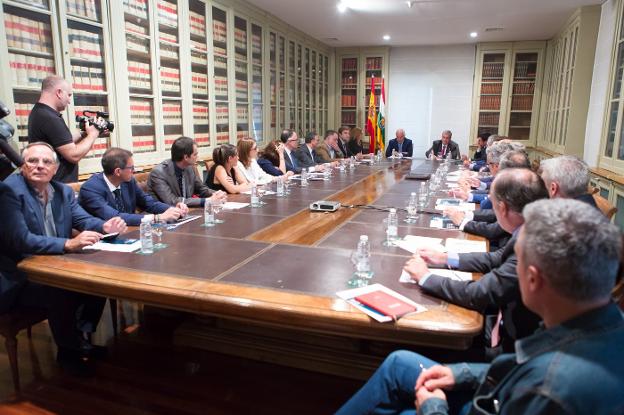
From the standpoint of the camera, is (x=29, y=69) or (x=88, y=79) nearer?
(x=29, y=69)

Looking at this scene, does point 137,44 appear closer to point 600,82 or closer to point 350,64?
point 600,82

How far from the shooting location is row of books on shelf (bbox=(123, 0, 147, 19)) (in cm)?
378

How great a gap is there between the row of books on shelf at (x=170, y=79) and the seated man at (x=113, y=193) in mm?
1896

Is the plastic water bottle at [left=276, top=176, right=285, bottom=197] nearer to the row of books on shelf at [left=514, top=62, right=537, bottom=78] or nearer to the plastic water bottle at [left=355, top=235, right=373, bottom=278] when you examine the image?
the plastic water bottle at [left=355, top=235, right=373, bottom=278]

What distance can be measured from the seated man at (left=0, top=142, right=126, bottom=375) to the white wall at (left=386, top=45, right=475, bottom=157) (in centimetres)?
776

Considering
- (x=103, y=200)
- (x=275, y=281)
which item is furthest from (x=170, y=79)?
(x=275, y=281)

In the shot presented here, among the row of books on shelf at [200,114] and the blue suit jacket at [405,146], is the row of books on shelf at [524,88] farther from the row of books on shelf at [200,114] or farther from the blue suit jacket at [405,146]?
the row of books on shelf at [200,114]

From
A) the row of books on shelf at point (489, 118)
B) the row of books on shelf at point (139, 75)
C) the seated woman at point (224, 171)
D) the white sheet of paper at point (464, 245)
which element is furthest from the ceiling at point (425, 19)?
the white sheet of paper at point (464, 245)

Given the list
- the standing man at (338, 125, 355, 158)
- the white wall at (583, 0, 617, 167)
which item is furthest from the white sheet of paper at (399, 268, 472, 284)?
the standing man at (338, 125, 355, 158)

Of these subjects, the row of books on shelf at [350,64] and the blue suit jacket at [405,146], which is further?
the row of books on shelf at [350,64]

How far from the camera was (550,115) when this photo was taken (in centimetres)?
755

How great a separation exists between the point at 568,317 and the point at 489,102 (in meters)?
8.38

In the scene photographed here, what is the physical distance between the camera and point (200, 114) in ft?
16.2

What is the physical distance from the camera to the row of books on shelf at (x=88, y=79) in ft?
11.0
